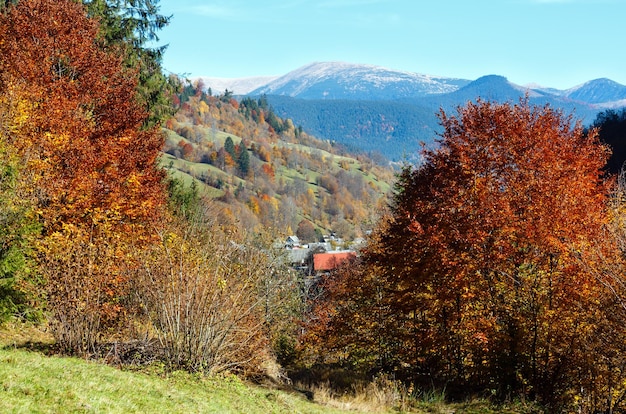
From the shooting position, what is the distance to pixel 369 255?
2130 cm

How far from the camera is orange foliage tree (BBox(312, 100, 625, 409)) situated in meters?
14.5

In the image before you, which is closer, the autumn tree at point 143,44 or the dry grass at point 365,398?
the dry grass at point 365,398

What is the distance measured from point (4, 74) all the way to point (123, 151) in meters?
5.06

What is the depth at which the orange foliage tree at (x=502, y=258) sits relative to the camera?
14476 millimetres

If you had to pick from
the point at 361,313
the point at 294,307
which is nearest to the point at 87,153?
the point at 361,313

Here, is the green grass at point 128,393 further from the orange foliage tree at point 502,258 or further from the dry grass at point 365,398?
the orange foliage tree at point 502,258

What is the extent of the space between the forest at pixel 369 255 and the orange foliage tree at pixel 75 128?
0.09 metres

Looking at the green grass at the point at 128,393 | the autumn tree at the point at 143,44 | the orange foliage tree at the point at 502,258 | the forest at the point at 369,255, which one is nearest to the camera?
the green grass at the point at 128,393

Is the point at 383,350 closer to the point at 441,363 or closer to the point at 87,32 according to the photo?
the point at 441,363

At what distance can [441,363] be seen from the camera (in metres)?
18.5

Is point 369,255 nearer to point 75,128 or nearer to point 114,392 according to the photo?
point 75,128

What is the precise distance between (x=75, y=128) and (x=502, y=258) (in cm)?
1598

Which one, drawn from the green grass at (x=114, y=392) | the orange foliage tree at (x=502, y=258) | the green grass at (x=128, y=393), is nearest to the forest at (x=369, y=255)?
the orange foliage tree at (x=502, y=258)

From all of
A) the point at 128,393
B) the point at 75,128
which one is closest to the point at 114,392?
the point at 128,393
